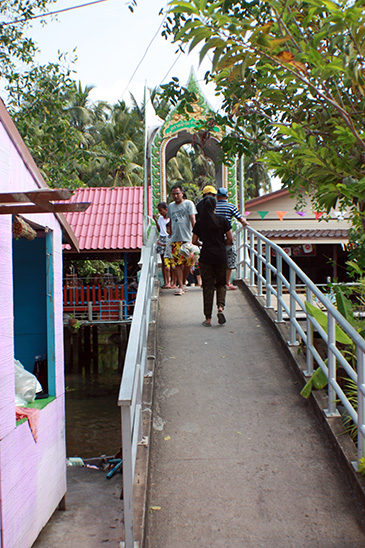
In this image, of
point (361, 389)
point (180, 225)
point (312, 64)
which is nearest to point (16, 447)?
point (361, 389)

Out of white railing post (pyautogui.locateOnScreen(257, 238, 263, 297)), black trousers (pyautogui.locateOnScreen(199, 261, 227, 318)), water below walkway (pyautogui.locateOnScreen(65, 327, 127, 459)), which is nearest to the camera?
black trousers (pyautogui.locateOnScreen(199, 261, 227, 318))

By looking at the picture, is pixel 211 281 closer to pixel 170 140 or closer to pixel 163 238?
pixel 163 238

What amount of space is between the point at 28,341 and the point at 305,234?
14498mm

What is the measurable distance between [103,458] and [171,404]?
1.68m

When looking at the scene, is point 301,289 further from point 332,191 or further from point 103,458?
point 332,191

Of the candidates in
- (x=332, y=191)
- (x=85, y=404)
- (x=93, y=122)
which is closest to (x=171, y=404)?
(x=332, y=191)

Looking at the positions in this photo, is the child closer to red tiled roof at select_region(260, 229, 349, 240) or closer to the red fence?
the red fence

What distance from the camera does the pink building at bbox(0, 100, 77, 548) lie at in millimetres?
3266

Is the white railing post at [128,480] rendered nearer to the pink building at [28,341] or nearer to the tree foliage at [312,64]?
the pink building at [28,341]

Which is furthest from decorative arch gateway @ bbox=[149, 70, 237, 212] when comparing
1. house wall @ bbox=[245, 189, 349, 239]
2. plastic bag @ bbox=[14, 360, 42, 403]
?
house wall @ bbox=[245, 189, 349, 239]

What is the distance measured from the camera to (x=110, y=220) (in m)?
17.7

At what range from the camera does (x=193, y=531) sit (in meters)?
3.41

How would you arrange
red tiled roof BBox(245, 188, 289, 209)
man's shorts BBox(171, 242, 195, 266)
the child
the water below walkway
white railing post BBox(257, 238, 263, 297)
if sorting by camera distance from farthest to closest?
red tiled roof BBox(245, 188, 289, 209), the water below walkway, the child, man's shorts BBox(171, 242, 195, 266), white railing post BBox(257, 238, 263, 297)

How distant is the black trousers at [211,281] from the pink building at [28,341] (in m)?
1.75
